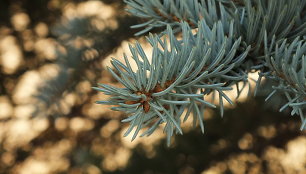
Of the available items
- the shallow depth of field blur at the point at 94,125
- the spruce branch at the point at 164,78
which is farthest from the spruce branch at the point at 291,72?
the shallow depth of field blur at the point at 94,125

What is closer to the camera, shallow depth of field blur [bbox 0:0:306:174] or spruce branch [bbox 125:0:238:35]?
spruce branch [bbox 125:0:238:35]

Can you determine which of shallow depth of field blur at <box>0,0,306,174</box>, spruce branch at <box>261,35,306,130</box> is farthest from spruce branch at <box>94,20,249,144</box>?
shallow depth of field blur at <box>0,0,306,174</box>

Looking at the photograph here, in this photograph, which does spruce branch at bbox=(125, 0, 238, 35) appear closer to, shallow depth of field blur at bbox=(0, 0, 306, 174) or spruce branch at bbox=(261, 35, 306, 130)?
spruce branch at bbox=(261, 35, 306, 130)

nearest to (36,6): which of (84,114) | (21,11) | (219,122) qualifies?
(21,11)

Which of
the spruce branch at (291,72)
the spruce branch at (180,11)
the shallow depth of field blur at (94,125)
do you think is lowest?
the shallow depth of field blur at (94,125)

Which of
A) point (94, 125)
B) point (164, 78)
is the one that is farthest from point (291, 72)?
point (94, 125)

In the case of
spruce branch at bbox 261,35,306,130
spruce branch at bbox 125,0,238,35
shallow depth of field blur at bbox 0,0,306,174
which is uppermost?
spruce branch at bbox 125,0,238,35

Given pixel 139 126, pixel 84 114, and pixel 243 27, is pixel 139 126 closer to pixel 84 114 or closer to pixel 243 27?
pixel 243 27

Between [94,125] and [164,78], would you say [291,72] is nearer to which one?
[164,78]

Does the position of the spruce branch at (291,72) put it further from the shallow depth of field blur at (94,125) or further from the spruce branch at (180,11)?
the shallow depth of field blur at (94,125)

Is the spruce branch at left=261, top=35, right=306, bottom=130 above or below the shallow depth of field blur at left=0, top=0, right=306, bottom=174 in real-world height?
above
